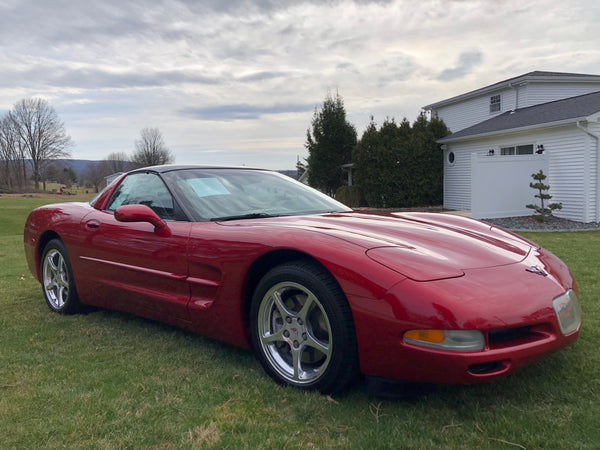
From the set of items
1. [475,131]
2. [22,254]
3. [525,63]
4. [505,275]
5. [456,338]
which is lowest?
[22,254]

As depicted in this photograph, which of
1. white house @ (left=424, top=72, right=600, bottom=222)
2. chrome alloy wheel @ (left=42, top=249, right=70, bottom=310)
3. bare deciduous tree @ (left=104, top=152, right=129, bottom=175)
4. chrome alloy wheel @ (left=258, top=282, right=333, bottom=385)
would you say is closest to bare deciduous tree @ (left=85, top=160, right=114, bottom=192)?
bare deciduous tree @ (left=104, top=152, right=129, bottom=175)

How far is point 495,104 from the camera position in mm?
21172

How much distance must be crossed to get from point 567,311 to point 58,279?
396 cm

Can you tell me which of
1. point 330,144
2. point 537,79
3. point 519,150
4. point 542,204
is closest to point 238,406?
point 542,204

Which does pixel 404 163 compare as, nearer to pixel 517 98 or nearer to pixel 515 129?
pixel 515 129

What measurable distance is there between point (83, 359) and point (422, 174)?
60.1 ft

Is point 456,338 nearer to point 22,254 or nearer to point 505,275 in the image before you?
point 505,275

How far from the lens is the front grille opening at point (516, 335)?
2047mm

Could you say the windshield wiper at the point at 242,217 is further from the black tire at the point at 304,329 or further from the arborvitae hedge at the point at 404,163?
the arborvitae hedge at the point at 404,163

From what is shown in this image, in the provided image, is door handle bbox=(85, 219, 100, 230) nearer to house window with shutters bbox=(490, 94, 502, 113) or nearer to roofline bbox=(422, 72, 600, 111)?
roofline bbox=(422, 72, 600, 111)

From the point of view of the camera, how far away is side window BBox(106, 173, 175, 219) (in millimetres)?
3352

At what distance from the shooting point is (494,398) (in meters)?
2.31

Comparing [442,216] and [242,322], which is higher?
[442,216]

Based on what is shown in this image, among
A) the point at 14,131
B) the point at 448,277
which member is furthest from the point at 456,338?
the point at 14,131
